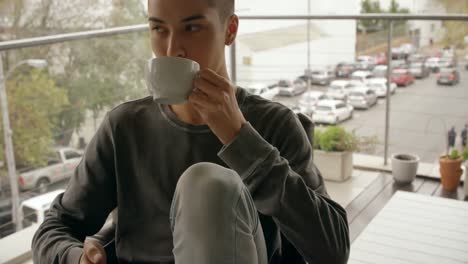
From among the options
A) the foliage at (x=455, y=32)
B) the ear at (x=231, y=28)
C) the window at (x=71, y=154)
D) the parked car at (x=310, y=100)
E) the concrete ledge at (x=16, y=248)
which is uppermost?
the ear at (x=231, y=28)

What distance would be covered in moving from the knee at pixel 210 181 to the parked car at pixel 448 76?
308 cm

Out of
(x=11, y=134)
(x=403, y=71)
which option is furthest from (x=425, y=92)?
(x=11, y=134)

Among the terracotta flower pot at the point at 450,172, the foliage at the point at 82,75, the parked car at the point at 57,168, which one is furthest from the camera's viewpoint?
the terracotta flower pot at the point at 450,172

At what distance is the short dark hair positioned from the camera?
44.4 inches

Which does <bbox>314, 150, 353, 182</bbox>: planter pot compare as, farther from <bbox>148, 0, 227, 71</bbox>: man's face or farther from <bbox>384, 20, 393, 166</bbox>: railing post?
<bbox>148, 0, 227, 71</bbox>: man's face

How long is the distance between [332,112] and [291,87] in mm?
348

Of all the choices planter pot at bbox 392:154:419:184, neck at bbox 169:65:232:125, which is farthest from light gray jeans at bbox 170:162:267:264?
planter pot at bbox 392:154:419:184

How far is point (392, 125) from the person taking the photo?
12.4 feet

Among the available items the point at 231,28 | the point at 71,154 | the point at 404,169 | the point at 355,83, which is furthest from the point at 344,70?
the point at 231,28

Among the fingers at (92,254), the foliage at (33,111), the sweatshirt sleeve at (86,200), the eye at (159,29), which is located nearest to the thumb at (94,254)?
the fingers at (92,254)

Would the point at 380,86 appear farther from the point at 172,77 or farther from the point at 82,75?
the point at 172,77

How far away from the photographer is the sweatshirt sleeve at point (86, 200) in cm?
115

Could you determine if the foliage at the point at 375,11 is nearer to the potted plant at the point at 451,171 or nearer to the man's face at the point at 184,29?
the potted plant at the point at 451,171

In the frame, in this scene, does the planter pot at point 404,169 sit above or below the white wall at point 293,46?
below
